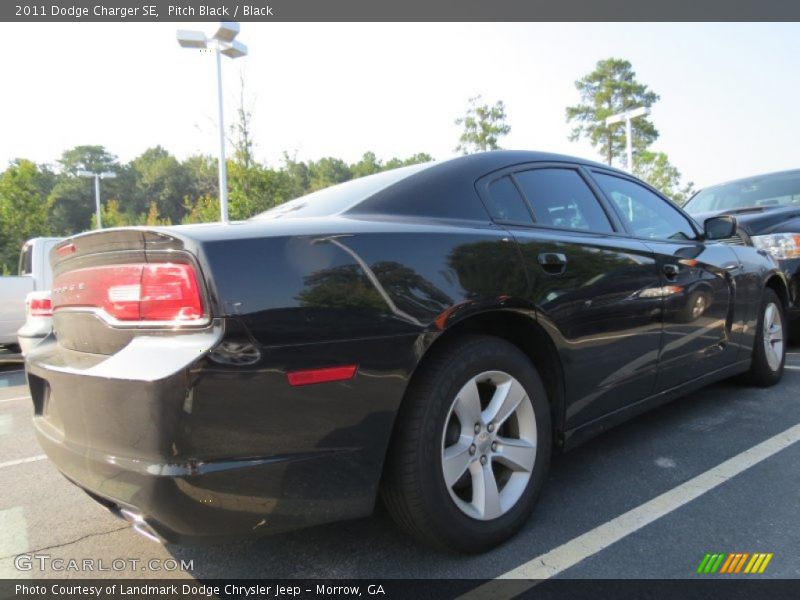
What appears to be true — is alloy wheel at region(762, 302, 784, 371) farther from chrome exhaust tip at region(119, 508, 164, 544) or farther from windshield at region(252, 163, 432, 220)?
chrome exhaust tip at region(119, 508, 164, 544)

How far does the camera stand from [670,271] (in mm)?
2879

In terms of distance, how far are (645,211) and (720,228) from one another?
0.69 m

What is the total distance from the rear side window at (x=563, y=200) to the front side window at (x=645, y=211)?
206 mm

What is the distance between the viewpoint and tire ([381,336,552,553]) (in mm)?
1788

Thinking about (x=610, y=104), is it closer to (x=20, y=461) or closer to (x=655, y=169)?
(x=655, y=169)

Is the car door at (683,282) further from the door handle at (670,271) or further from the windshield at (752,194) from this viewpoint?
the windshield at (752,194)

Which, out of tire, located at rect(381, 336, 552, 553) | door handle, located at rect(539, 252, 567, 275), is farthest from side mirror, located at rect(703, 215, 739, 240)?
tire, located at rect(381, 336, 552, 553)

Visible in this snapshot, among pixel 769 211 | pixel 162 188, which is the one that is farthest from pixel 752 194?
pixel 162 188

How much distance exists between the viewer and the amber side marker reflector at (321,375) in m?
1.55

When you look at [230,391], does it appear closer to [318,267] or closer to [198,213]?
[318,267]

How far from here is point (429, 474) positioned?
70.6 inches

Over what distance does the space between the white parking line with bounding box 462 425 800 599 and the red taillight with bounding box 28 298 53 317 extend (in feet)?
14.9

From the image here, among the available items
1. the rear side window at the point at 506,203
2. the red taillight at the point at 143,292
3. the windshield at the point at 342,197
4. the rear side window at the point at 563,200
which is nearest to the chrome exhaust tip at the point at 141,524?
the red taillight at the point at 143,292

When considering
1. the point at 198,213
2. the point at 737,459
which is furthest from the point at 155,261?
the point at 198,213
